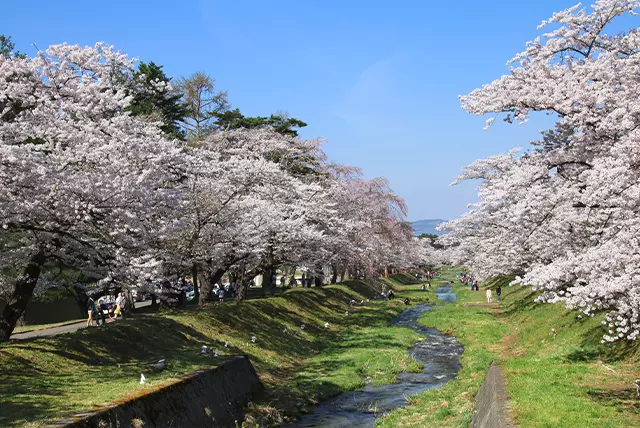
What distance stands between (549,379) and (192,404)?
9.88 metres

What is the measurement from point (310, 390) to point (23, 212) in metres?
11.8

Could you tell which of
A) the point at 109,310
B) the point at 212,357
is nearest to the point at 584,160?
the point at 212,357

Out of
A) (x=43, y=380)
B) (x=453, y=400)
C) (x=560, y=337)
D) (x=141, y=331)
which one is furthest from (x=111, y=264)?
(x=560, y=337)

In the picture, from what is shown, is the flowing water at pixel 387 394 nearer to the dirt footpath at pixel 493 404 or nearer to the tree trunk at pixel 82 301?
the dirt footpath at pixel 493 404

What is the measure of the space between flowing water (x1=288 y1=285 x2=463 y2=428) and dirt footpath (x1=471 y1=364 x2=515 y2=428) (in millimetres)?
3375

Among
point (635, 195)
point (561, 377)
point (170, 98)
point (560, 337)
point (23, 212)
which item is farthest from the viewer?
point (170, 98)

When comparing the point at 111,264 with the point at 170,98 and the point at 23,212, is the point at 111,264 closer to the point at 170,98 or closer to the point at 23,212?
the point at 23,212

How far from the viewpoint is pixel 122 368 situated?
15414 millimetres

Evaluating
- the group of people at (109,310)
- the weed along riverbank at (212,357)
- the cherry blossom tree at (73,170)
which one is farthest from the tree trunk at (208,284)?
the cherry blossom tree at (73,170)

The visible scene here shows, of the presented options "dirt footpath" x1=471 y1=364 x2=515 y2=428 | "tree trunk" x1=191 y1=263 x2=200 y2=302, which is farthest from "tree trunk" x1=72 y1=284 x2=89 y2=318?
"dirt footpath" x1=471 y1=364 x2=515 y2=428

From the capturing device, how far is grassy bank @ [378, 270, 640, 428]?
11.5m

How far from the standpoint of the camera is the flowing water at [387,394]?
1686cm

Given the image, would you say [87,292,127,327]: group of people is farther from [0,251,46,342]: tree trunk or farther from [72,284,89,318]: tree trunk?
[0,251,46,342]: tree trunk

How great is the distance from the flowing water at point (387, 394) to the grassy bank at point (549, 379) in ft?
2.38
